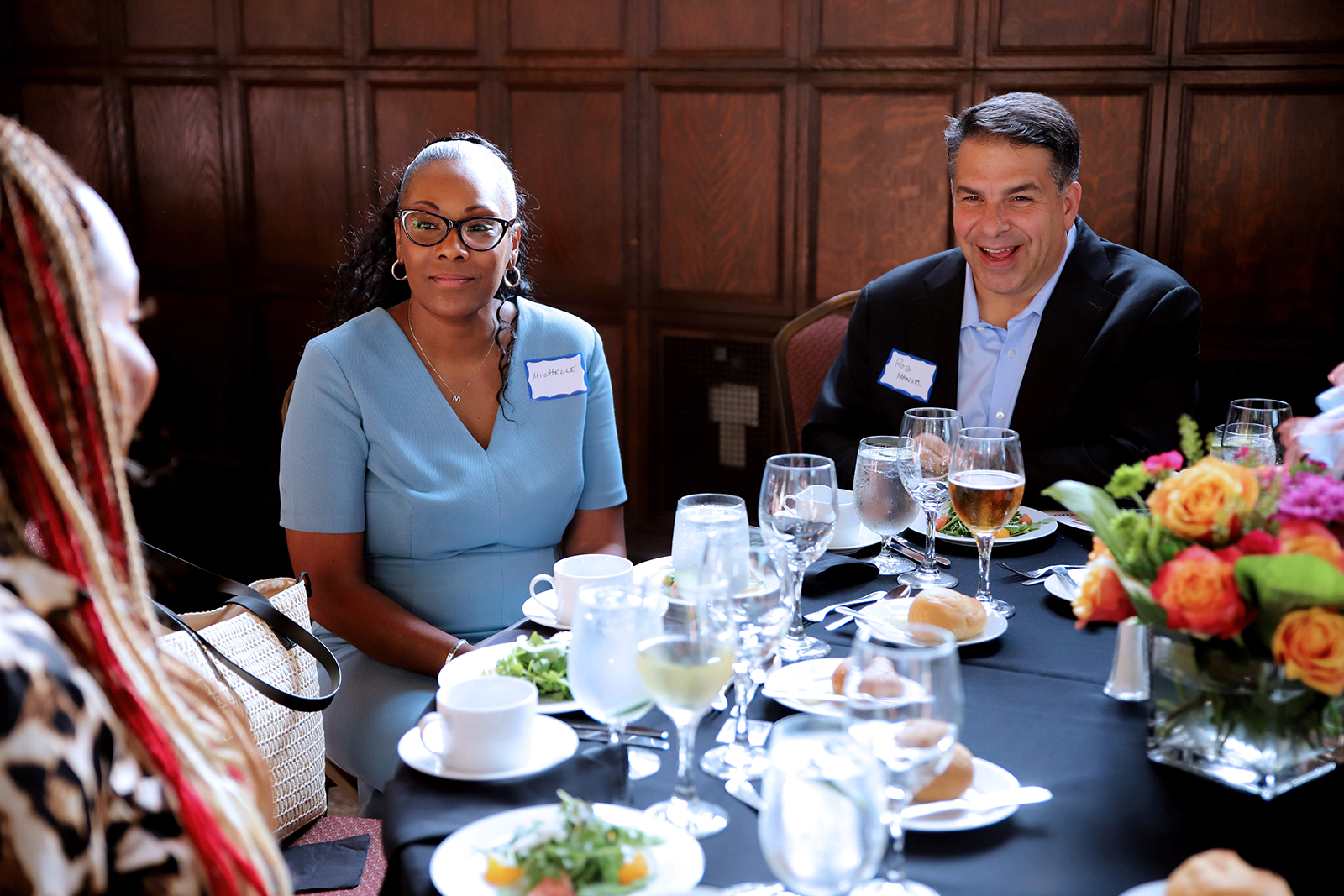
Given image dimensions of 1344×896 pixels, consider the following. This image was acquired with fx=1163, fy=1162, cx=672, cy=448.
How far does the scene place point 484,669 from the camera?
4.48 ft

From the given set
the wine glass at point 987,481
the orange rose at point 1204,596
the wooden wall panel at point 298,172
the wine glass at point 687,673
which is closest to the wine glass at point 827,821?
the wine glass at point 687,673

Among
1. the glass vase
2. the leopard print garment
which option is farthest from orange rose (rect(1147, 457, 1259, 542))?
the leopard print garment

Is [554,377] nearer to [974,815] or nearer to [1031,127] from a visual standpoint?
[1031,127]

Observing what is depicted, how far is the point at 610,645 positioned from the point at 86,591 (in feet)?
1.41

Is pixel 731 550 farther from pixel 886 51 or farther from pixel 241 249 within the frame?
pixel 241 249

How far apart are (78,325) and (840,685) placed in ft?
2.66

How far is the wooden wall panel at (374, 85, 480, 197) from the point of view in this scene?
4.32 meters

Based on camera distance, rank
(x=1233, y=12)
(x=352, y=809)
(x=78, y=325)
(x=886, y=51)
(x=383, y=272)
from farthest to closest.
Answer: (x=886, y=51), (x=1233, y=12), (x=352, y=809), (x=383, y=272), (x=78, y=325)

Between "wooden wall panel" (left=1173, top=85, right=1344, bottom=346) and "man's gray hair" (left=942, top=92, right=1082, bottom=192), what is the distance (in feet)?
3.27

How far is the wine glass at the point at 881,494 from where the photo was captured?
1.61 m

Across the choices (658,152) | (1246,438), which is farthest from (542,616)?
(658,152)

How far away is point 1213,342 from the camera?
333cm

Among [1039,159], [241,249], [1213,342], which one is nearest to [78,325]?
[1039,159]

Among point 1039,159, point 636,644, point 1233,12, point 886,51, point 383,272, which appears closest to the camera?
point 636,644
